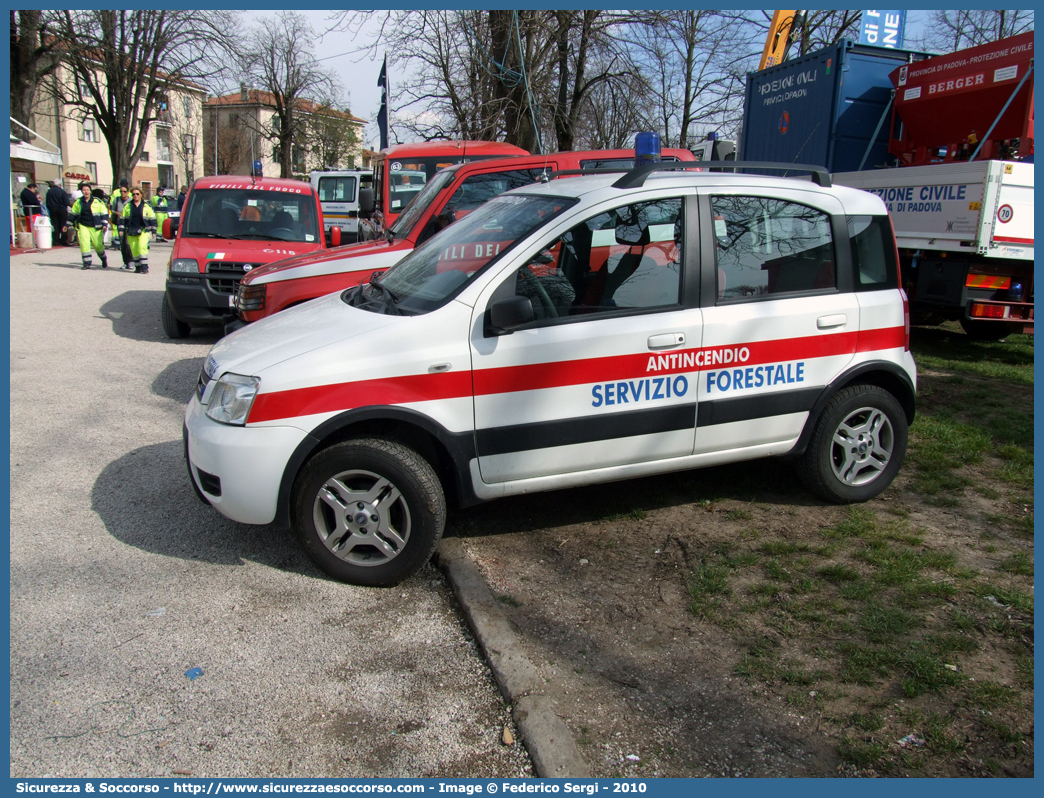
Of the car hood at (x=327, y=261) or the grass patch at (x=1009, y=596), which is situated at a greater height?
the car hood at (x=327, y=261)

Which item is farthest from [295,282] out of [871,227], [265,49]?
[265,49]

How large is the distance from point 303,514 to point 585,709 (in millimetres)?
1619

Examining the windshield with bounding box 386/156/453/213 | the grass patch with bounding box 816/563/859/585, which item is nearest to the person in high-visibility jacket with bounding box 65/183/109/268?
the windshield with bounding box 386/156/453/213

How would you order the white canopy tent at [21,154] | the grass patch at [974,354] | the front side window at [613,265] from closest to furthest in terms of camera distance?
the front side window at [613,265] → the grass patch at [974,354] → the white canopy tent at [21,154]

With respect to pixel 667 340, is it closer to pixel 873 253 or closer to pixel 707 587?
pixel 707 587

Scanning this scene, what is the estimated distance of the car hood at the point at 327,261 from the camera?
660 centimetres

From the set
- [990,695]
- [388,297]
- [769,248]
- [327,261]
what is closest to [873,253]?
[769,248]

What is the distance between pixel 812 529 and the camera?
4.42m

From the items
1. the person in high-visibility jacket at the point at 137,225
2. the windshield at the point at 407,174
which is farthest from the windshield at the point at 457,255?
the person in high-visibility jacket at the point at 137,225

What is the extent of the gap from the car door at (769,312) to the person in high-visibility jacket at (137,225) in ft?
47.3

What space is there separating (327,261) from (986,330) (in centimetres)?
873

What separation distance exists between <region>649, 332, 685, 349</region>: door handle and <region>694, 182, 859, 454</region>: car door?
16 cm

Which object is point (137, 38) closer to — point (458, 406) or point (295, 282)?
point (295, 282)

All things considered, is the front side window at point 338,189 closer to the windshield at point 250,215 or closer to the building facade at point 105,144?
the building facade at point 105,144
